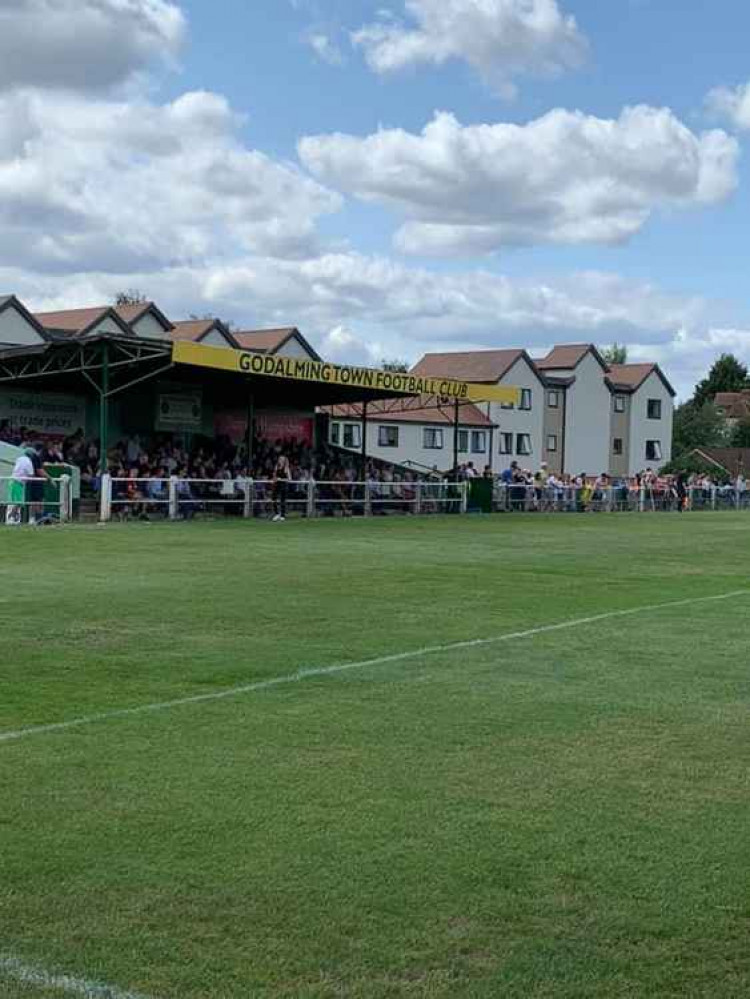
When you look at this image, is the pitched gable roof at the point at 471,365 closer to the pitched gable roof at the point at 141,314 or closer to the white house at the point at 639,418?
the white house at the point at 639,418

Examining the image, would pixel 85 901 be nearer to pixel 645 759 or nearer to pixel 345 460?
pixel 645 759

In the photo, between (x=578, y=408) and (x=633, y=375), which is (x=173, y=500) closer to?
(x=578, y=408)

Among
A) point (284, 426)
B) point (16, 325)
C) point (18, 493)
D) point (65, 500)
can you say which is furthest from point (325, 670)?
point (16, 325)

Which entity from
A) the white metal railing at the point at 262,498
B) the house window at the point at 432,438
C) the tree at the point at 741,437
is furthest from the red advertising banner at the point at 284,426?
the tree at the point at 741,437

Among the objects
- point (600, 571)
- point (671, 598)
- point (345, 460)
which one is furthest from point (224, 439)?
point (671, 598)

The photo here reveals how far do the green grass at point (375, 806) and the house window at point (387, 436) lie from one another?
183ft

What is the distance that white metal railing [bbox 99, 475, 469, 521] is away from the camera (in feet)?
93.4

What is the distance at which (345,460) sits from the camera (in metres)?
44.2

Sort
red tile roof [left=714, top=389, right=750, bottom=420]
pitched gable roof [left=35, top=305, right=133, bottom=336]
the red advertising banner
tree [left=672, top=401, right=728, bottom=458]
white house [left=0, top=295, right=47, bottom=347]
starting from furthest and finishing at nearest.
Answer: red tile roof [left=714, top=389, right=750, bottom=420]
tree [left=672, top=401, right=728, bottom=458]
pitched gable roof [left=35, top=305, right=133, bottom=336]
white house [left=0, top=295, right=47, bottom=347]
the red advertising banner

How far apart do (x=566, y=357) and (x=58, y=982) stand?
77018 mm

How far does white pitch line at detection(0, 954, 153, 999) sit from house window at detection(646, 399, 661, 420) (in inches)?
3264

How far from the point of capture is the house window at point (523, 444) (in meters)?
75.9

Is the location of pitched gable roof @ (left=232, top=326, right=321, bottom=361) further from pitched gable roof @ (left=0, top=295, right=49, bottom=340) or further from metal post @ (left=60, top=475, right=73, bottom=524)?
metal post @ (left=60, top=475, right=73, bottom=524)

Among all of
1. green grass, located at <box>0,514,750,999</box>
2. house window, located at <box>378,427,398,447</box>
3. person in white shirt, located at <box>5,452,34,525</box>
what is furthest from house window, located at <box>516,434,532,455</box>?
green grass, located at <box>0,514,750,999</box>
